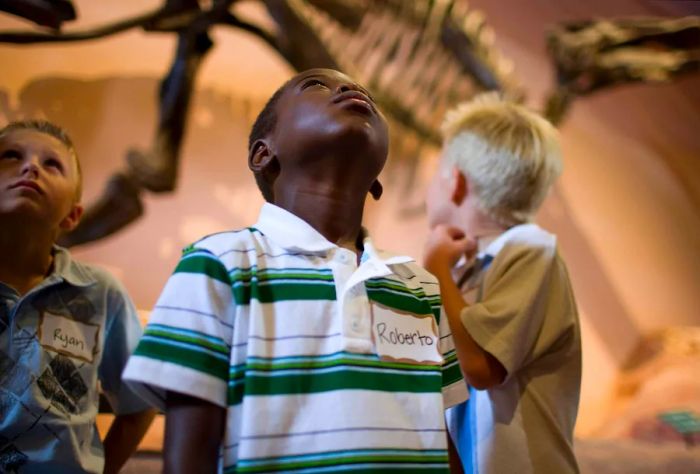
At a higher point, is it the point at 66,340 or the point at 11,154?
the point at 11,154

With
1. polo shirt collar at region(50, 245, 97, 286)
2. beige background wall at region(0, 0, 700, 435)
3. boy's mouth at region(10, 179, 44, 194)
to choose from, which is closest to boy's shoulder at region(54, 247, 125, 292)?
polo shirt collar at region(50, 245, 97, 286)

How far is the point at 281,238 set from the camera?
645 millimetres

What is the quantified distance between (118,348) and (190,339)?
1.24 ft

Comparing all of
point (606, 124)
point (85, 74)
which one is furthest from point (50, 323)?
point (606, 124)

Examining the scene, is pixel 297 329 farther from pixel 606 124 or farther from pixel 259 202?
pixel 606 124

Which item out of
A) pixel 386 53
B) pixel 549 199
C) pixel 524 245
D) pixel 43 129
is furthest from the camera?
pixel 549 199

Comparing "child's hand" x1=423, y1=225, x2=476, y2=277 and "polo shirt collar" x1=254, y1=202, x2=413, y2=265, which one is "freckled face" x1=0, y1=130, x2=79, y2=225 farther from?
"child's hand" x1=423, y1=225, x2=476, y2=277

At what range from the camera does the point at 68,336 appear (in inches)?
31.7

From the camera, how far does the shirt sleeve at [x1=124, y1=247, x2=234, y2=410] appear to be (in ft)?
1.78

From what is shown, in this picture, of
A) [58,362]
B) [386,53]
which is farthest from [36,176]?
[386,53]

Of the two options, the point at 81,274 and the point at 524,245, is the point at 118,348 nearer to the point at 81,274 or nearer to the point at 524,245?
the point at 81,274

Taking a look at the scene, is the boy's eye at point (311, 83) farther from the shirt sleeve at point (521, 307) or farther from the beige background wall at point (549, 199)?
the beige background wall at point (549, 199)

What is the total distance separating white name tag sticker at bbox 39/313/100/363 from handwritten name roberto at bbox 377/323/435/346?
39cm

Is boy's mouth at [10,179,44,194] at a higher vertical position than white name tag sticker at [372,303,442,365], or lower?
higher
